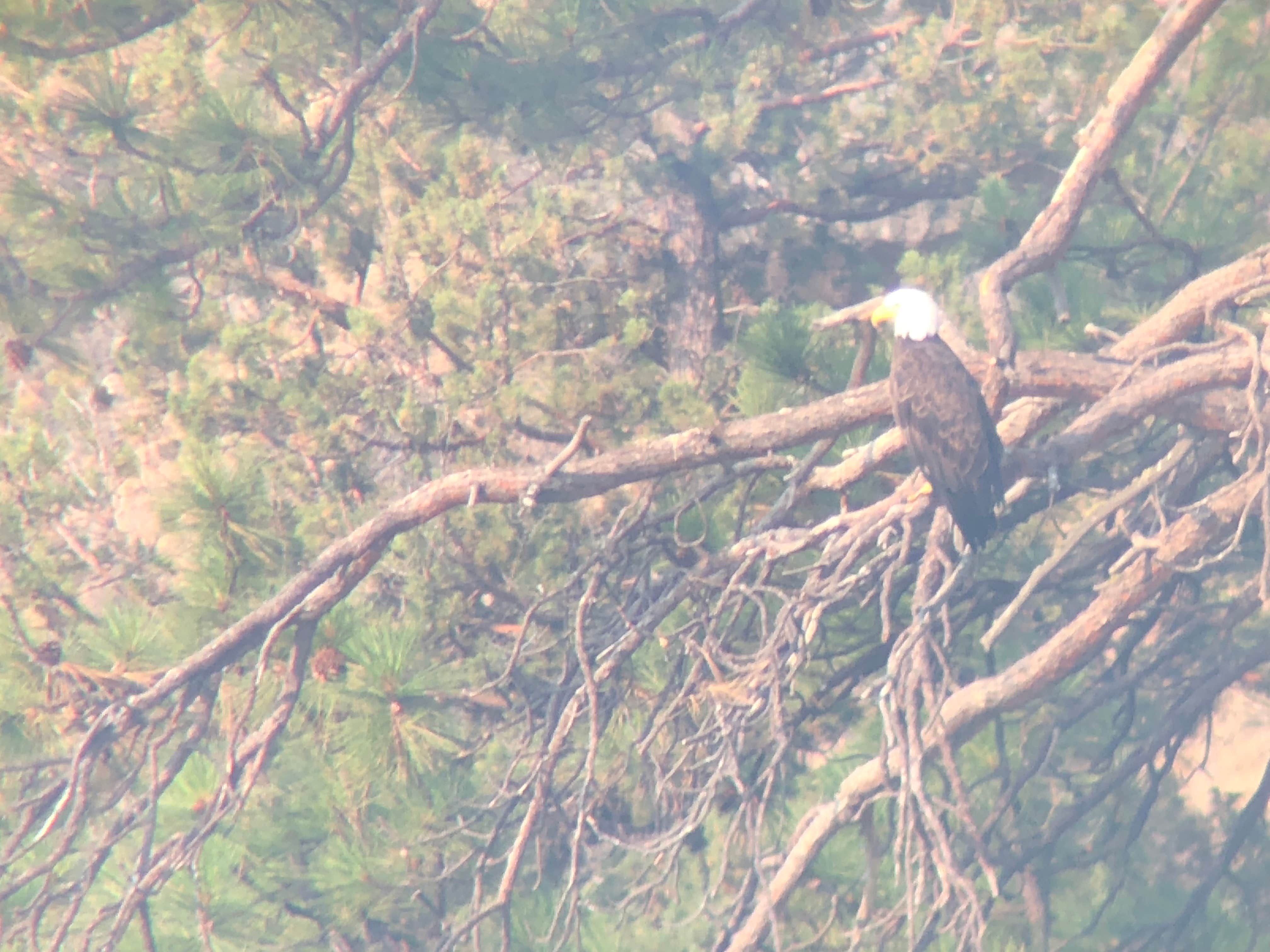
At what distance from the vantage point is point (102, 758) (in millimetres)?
3215

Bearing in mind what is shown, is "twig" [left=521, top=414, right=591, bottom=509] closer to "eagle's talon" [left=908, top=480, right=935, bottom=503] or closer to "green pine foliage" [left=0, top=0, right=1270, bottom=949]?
"green pine foliage" [left=0, top=0, right=1270, bottom=949]

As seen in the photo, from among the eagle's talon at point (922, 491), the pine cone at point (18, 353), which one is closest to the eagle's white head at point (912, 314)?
the eagle's talon at point (922, 491)

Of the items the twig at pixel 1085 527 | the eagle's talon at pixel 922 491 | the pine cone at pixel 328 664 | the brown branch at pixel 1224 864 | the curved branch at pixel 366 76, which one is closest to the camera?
the twig at pixel 1085 527

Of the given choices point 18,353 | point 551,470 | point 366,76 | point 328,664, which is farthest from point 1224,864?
point 18,353

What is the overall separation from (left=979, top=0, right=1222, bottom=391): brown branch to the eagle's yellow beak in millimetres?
319

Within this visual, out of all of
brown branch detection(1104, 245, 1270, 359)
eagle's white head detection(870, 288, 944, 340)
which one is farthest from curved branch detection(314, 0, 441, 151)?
brown branch detection(1104, 245, 1270, 359)

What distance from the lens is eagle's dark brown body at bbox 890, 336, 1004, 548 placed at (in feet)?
10.2

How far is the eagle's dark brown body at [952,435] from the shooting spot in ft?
10.2

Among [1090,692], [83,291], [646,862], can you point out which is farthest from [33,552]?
[1090,692]

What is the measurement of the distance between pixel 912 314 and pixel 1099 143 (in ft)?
2.69

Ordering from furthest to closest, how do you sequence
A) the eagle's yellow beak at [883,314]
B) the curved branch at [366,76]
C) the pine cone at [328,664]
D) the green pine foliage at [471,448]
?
the curved branch at [366,76], the eagle's yellow beak at [883,314], the green pine foliage at [471,448], the pine cone at [328,664]

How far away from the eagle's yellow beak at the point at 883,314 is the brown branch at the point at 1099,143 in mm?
319

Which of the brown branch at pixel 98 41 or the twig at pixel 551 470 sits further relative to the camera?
the brown branch at pixel 98 41

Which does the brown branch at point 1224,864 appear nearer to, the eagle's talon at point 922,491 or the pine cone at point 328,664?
the eagle's talon at point 922,491
